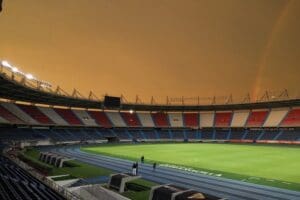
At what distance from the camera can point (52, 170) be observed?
27.4 metres

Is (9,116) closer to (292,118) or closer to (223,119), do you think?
(223,119)

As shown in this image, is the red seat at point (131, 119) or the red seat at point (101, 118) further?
the red seat at point (131, 119)

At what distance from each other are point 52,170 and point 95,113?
186 ft

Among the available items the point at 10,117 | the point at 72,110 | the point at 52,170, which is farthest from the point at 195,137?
the point at 52,170

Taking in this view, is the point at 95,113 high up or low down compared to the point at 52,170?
up

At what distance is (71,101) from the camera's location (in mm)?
70188

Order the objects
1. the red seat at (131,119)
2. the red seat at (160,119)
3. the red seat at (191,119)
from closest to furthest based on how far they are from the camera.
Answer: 1. the red seat at (131,119)
2. the red seat at (191,119)
3. the red seat at (160,119)

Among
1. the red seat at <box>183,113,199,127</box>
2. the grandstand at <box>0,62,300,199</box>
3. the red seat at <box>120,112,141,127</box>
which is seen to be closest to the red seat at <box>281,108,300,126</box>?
the grandstand at <box>0,62,300,199</box>

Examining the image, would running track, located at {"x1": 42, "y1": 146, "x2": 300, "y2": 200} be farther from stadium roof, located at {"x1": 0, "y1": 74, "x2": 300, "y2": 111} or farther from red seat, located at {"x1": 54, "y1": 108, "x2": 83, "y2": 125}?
red seat, located at {"x1": 54, "y1": 108, "x2": 83, "y2": 125}

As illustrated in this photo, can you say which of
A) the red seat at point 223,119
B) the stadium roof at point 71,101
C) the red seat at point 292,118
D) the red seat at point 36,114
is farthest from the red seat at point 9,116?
the red seat at point 292,118

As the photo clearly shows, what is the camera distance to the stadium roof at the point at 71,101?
49688 mm

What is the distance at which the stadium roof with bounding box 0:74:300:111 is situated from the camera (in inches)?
1956

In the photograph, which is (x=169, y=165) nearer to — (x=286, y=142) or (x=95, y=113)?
(x=286, y=142)

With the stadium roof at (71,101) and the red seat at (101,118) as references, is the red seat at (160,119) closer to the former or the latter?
the stadium roof at (71,101)
